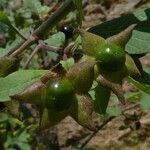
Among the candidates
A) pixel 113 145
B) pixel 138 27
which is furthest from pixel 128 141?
pixel 138 27

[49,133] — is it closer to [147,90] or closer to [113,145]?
[113,145]

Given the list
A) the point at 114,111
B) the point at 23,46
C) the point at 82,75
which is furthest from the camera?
the point at 114,111

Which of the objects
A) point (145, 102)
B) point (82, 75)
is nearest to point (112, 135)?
point (145, 102)

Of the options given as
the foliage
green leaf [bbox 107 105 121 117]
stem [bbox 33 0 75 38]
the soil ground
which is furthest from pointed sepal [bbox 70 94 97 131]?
the soil ground

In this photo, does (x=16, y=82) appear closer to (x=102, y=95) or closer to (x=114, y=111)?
(x=102, y=95)

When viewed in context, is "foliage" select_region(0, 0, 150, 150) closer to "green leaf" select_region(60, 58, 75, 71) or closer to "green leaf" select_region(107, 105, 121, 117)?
"green leaf" select_region(60, 58, 75, 71)
